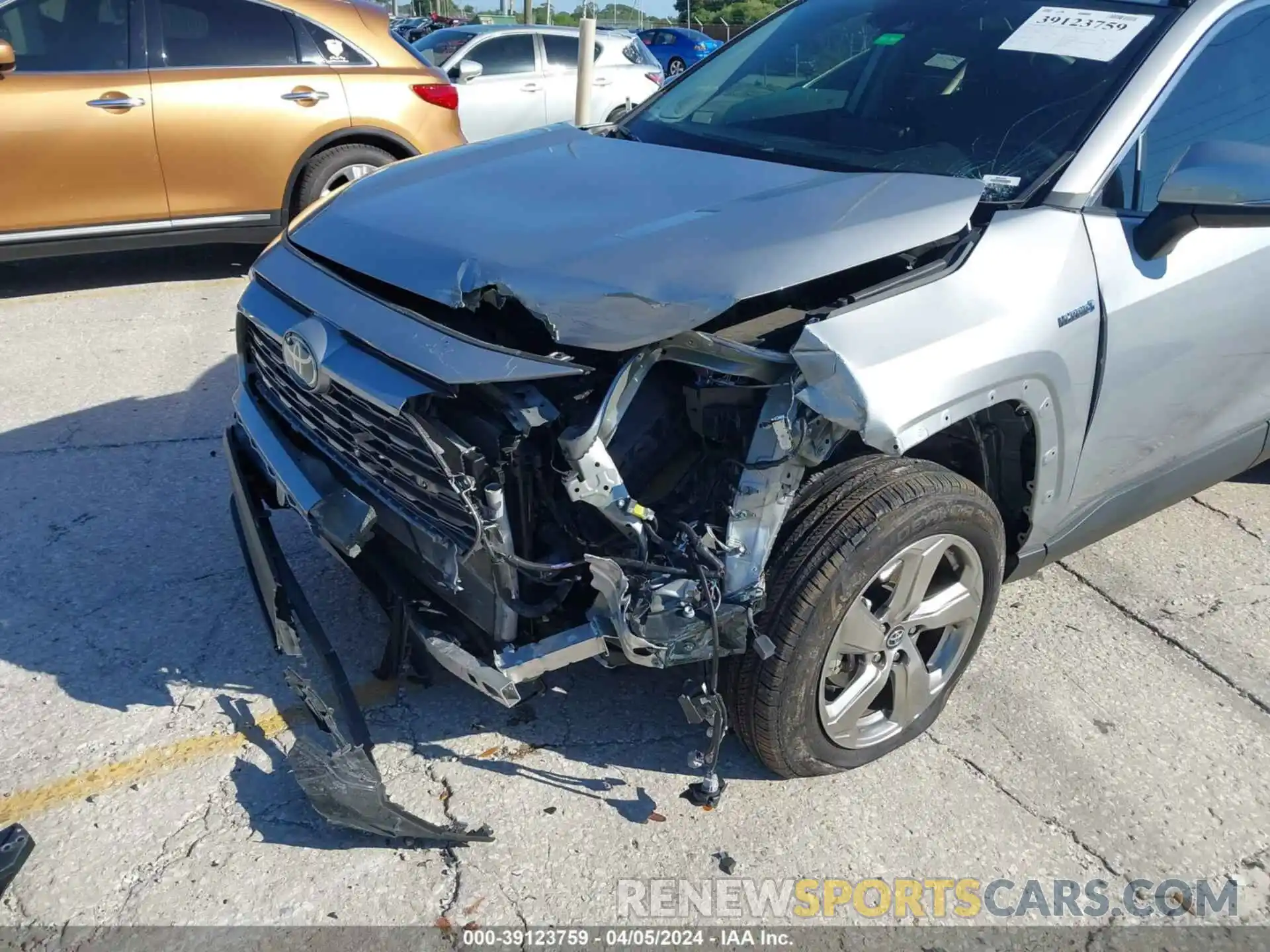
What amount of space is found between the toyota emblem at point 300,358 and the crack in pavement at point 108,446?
2.18 meters

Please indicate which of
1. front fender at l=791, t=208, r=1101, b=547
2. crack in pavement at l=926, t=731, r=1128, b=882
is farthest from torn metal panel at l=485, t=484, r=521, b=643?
crack in pavement at l=926, t=731, r=1128, b=882

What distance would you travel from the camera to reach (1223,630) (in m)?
3.38

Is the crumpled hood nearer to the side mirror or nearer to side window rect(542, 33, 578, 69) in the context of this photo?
the side mirror

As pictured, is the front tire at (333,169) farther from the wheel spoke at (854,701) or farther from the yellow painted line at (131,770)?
the wheel spoke at (854,701)

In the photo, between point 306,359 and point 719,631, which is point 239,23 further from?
point 719,631

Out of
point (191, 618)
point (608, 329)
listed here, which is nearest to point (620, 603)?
point (608, 329)

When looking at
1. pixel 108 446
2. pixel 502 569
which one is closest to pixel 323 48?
pixel 108 446

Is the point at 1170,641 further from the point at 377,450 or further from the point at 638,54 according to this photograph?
the point at 638,54

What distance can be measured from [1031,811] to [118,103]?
5.95 meters

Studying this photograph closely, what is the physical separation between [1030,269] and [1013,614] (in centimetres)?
140

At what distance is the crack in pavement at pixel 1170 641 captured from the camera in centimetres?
306

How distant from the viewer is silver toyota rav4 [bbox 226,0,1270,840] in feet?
7.05

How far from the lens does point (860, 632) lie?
8.04 ft

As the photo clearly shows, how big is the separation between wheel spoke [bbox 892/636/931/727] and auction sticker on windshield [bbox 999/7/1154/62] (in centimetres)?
171
